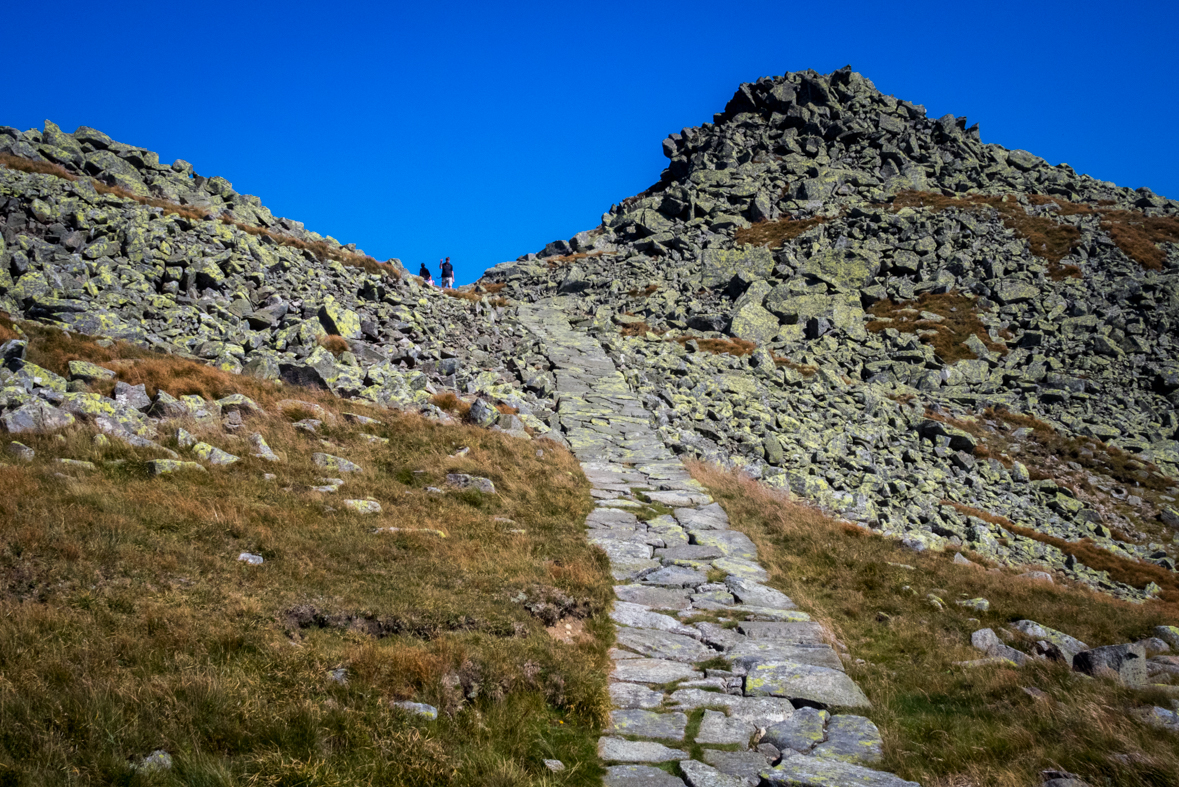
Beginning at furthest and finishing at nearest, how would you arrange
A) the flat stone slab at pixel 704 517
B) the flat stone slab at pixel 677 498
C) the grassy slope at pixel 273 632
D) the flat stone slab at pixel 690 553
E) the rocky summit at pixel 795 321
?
the rocky summit at pixel 795 321
the flat stone slab at pixel 677 498
the flat stone slab at pixel 704 517
the flat stone slab at pixel 690 553
the grassy slope at pixel 273 632

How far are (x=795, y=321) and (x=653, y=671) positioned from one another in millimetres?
39301

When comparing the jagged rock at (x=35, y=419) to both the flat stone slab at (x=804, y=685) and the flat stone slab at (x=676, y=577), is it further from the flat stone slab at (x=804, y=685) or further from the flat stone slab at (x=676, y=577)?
the flat stone slab at (x=804, y=685)

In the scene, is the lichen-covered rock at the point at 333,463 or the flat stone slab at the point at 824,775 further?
the lichen-covered rock at the point at 333,463

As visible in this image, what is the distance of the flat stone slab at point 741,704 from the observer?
24.3 ft

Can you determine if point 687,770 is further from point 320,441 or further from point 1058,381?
point 1058,381

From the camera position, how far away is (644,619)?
10180mm

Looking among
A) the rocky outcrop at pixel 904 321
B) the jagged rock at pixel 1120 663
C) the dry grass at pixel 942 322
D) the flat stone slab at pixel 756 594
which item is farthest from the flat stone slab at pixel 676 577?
the dry grass at pixel 942 322

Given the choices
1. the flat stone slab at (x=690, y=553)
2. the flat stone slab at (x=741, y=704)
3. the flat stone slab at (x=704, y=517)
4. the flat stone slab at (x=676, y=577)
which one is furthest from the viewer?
the flat stone slab at (x=704, y=517)

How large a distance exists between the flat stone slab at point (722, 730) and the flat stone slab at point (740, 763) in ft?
0.62

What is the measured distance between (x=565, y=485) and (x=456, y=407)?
18.6 feet

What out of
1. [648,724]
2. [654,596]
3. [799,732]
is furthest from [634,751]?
[654,596]

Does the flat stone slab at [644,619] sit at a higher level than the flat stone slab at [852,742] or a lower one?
higher

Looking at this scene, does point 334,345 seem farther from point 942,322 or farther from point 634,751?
point 942,322

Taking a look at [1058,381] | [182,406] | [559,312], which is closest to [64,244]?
[182,406]
